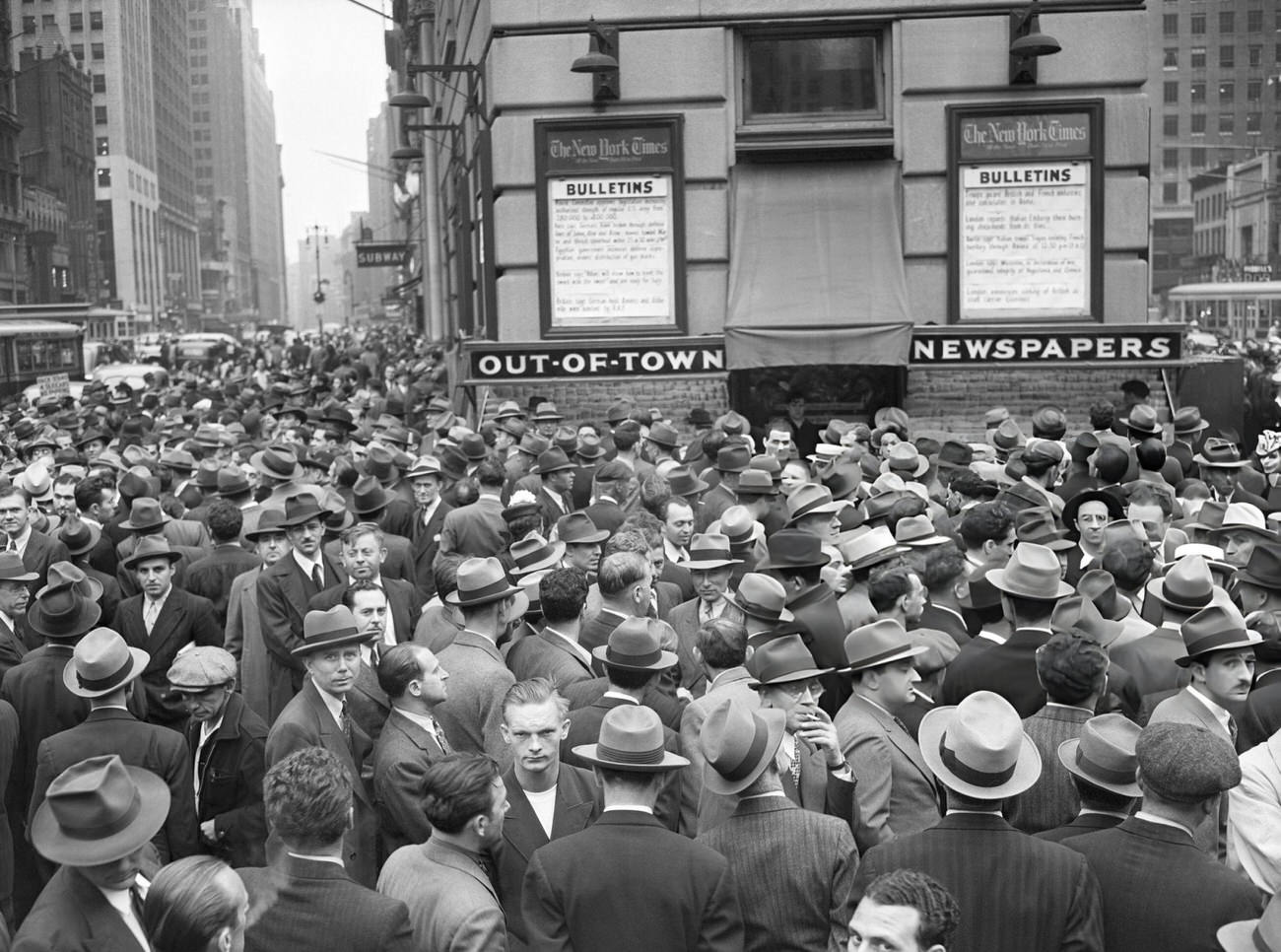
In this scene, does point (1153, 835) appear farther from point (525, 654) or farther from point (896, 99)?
point (896, 99)

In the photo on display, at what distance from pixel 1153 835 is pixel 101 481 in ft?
30.4

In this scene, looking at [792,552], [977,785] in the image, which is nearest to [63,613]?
[792,552]

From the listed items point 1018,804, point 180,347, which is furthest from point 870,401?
point 180,347

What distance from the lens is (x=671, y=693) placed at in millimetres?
6926

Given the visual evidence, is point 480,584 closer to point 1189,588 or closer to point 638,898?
point 638,898

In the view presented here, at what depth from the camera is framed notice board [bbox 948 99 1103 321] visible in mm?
17500

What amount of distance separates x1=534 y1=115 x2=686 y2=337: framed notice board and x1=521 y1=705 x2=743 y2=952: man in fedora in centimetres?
1331

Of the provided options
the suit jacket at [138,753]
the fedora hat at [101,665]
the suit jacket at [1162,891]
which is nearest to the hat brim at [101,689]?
the fedora hat at [101,665]

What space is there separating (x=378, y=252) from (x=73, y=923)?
126 ft

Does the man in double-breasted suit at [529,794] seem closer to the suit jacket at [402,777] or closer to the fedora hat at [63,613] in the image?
the suit jacket at [402,777]

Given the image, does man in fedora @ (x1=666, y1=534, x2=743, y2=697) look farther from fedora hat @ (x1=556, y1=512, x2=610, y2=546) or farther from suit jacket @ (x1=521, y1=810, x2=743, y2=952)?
Answer: suit jacket @ (x1=521, y1=810, x2=743, y2=952)

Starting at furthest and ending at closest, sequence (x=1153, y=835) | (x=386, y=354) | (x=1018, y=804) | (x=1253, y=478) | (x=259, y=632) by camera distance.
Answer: (x=386, y=354), (x=1253, y=478), (x=259, y=632), (x=1018, y=804), (x=1153, y=835)

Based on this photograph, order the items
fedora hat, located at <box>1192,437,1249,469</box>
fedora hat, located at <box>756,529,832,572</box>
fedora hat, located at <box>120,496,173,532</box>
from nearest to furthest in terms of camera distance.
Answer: fedora hat, located at <box>756,529,832,572</box> → fedora hat, located at <box>120,496,173,532</box> → fedora hat, located at <box>1192,437,1249,469</box>

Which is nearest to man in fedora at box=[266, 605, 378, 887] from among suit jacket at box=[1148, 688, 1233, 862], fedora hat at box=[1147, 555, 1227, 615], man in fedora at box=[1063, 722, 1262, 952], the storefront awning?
man in fedora at box=[1063, 722, 1262, 952]
